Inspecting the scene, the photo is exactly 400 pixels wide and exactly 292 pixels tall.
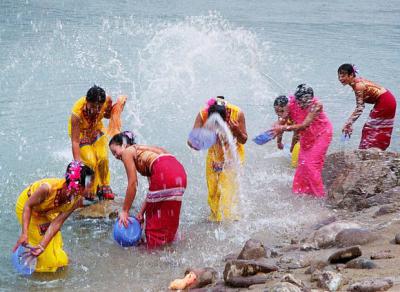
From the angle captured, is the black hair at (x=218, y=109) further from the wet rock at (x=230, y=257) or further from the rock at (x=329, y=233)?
the rock at (x=329, y=233)

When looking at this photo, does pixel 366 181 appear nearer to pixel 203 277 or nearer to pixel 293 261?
pixel 293 261

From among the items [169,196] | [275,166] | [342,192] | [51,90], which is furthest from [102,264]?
[51,90]

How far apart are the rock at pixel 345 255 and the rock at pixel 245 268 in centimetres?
54

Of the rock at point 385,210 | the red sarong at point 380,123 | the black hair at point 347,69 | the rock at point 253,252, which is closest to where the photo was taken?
the rock at point 253,252

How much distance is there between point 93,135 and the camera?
7.89 meters

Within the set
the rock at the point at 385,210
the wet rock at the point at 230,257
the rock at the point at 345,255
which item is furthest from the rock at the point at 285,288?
the rock at the point at 385,210

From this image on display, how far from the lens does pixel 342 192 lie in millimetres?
8102

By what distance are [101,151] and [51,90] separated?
19.2 feet

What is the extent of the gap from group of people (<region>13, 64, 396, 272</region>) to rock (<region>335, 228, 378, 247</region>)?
168cm

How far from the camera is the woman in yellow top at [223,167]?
7.37m

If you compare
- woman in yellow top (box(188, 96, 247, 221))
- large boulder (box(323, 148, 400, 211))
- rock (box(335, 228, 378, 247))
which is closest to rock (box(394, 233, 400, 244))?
rock (box(335, 228, 378, 247))

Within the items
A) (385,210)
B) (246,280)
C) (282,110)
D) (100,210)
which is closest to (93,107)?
(100,210)

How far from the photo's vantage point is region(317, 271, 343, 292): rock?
4633 millimetres

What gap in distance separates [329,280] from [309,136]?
4032 millimetres
